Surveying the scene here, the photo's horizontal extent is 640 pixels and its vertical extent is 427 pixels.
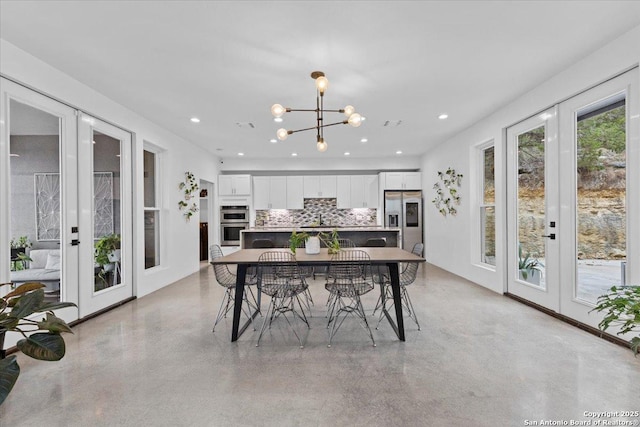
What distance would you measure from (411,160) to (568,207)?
4.74m

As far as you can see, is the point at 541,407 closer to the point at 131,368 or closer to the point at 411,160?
the point at 131,368

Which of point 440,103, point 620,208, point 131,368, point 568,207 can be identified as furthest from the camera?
point 440,103

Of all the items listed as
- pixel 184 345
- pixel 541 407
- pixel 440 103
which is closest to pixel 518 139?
pixel 440 103

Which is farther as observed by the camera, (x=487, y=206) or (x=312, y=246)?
(x=487, y=206)

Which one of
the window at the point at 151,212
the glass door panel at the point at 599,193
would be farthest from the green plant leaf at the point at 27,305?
the glass door panel at the point at 599,193

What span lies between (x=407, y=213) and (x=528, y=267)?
3534mm

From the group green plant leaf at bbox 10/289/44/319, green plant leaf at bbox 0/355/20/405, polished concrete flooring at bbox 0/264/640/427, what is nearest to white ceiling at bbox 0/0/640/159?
green plant leaf at bbox 10/289/44/319

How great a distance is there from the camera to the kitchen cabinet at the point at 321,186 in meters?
7.76

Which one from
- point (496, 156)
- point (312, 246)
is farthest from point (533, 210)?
point (312, 246)

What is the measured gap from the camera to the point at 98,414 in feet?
6.09

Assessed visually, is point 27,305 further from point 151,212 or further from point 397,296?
point 151,212

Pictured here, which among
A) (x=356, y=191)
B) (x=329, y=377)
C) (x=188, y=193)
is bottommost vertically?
(x=329, y=377)

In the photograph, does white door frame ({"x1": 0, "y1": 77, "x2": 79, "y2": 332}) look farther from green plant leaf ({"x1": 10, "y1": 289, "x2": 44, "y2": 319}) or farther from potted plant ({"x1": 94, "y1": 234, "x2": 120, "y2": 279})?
green plant leaf ({"x1": 10, "y1": 289, "x2": 44, "y2": 319})

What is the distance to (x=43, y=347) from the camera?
130 centimetres
